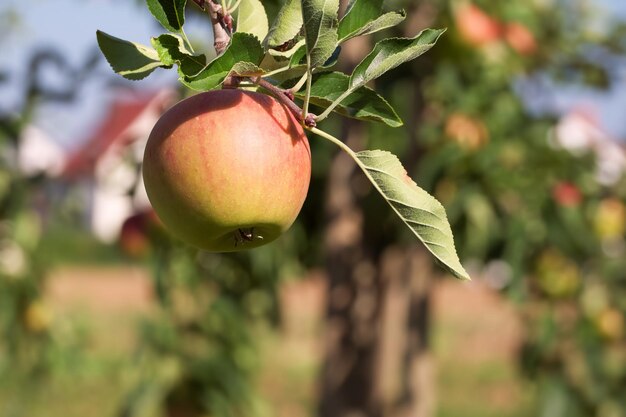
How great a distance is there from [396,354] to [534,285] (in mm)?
481

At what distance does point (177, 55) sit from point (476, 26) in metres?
1.81

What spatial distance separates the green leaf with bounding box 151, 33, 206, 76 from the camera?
65 centimetres

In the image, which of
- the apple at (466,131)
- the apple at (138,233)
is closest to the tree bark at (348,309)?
the apple at (466,131)

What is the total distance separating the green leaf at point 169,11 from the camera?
2.18 feet

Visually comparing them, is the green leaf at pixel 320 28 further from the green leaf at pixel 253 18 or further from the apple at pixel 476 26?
the apple at pixel 476 26

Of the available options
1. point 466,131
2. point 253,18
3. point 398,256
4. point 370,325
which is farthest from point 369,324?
point 253,18

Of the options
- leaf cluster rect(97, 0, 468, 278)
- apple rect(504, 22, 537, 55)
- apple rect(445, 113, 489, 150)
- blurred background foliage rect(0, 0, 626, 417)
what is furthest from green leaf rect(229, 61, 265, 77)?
apple rect(504, 22, 537, 55)

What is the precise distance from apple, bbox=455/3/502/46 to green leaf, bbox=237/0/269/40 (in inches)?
61.7

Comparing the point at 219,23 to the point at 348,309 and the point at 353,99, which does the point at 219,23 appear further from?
the point at 348,309

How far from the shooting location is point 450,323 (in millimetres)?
10086

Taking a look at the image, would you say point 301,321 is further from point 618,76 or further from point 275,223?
point 275,223

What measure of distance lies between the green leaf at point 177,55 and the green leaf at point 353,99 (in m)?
0.08

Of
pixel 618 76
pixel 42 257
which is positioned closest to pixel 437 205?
pixel 42 257

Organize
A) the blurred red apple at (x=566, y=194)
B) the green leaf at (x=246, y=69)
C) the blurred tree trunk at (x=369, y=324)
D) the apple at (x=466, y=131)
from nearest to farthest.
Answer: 1. the green leaf at (x=246, y=69)
2. the apple at (x=466, y=131)
3. the blurred red apple at (x=566, y=194)
4. the blurred tree trunk at (x=369, y=324)
